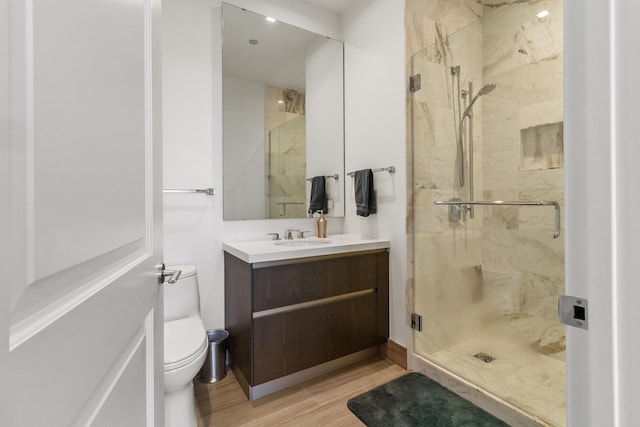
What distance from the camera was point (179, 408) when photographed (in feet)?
4.44

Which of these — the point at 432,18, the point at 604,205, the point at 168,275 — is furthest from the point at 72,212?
the point at 432,18

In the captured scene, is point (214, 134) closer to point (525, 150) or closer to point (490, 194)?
point (490, 194)

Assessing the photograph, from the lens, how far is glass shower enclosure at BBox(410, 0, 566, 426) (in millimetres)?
2027

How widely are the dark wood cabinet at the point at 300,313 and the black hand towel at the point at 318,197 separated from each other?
657mm

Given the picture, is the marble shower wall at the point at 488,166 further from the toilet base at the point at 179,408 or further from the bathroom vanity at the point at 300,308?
the toilet base at the point at 179,408

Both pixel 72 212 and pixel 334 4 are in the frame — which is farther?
pixel 334 4

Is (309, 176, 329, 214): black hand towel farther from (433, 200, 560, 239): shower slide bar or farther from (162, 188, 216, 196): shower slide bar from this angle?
(433, 200, 560, 239): shower slide bar

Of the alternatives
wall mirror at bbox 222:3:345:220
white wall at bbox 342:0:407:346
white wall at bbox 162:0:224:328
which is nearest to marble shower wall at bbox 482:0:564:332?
white wall at bbox 342:0:407:346

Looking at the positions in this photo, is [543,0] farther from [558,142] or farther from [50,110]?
[50,110]

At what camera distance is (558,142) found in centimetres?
203

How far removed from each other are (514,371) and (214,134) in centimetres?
252

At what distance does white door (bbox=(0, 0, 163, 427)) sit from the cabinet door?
1.09 meters

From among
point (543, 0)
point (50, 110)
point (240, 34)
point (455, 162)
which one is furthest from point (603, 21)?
point (240, 34)

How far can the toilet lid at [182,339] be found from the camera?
1.33 m
